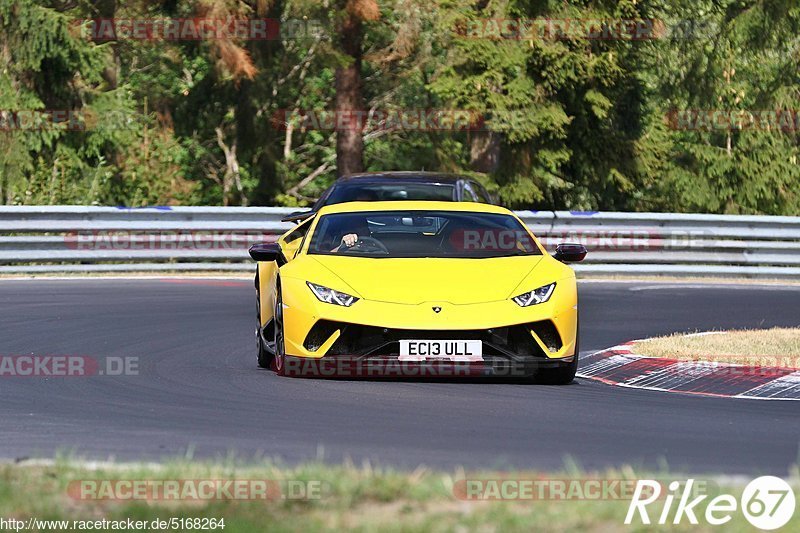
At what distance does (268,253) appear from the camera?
472 inches

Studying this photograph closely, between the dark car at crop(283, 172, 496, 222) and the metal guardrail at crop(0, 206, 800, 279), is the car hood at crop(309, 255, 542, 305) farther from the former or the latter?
the metal guardrail at crop(0, 206, 800, 279)

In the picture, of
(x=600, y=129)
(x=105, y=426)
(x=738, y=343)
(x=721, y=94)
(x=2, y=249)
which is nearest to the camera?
(x=105, y=426)

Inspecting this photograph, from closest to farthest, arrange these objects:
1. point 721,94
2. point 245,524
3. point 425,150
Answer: point 245,524, point 721,94, point 425,150

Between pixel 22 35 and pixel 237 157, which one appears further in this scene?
pixel 237 157

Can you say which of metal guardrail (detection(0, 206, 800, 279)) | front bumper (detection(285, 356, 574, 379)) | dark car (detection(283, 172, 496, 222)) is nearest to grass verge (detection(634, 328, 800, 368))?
front bumper (detection(285, 356, 574, 379))

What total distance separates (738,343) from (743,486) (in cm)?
736

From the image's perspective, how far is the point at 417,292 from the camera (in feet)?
35.9

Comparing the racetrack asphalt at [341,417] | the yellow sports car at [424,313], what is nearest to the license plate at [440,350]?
the yellow sports car at [424,313]

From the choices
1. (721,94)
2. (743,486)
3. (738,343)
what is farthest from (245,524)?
(721,94)

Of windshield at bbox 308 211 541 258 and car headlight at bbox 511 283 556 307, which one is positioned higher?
windshield at bbox 308 211 541 258

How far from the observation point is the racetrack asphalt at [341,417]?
8.04 meters

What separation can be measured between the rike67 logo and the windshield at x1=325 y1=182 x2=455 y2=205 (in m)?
11.0

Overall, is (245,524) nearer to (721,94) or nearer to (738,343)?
(738,343)

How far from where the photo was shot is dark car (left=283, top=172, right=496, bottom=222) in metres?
17.5
